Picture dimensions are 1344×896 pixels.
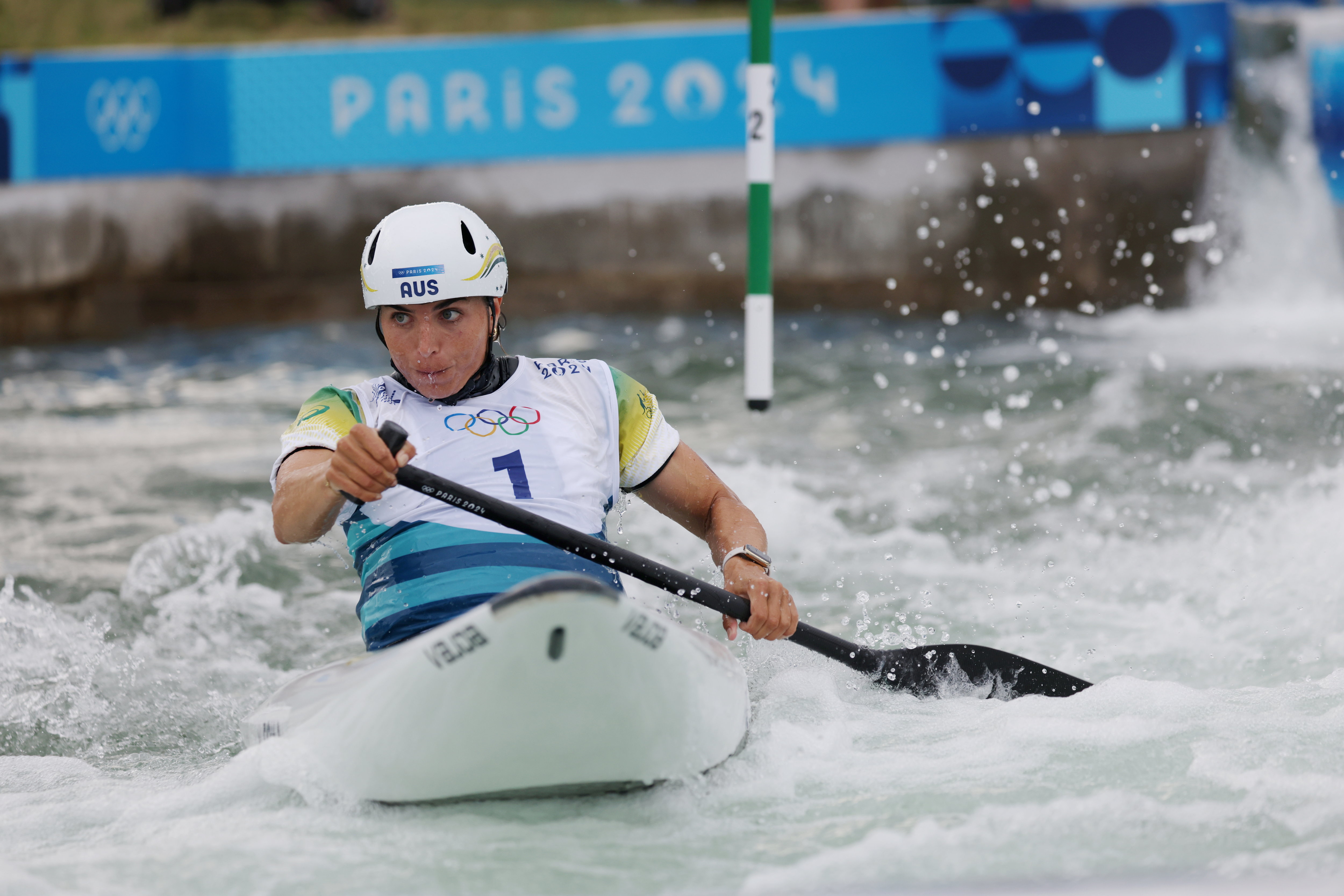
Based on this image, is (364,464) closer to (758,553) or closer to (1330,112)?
(758,553)

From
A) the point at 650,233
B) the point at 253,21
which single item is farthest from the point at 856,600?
the point at 253,21

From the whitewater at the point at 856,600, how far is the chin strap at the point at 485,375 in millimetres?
482

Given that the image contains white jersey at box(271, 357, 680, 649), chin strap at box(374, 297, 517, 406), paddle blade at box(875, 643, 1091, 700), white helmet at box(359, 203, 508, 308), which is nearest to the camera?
white jersey at box(271, 357, 680, 649)

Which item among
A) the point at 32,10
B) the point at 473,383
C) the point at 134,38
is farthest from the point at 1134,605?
the point at 32,10

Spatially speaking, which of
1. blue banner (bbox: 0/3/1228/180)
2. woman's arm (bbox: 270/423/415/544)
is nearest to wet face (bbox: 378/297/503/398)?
woman's arm (bbox: 270/423/415/544)

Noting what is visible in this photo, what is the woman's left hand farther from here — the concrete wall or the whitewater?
the concrete wall

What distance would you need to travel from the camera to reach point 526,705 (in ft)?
8.38

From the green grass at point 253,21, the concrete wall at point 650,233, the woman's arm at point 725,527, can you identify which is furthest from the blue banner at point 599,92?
the woman's arm at point 725,527

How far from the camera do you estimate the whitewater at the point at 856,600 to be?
2.66 meters

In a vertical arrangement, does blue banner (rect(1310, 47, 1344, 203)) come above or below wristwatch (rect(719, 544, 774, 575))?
above

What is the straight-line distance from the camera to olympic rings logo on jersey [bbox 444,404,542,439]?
321 cm

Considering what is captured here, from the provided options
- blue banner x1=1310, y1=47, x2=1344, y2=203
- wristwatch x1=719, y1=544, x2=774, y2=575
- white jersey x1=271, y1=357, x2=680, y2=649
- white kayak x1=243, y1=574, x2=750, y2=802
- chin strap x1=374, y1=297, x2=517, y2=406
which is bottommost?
white kayak x1=243, y1=574, x2=750, y2=802

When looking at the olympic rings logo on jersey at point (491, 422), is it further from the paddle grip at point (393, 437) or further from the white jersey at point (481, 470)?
the paddle grip at point (393, 437)

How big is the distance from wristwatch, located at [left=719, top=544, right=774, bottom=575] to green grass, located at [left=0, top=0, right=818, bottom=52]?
12140 mm
